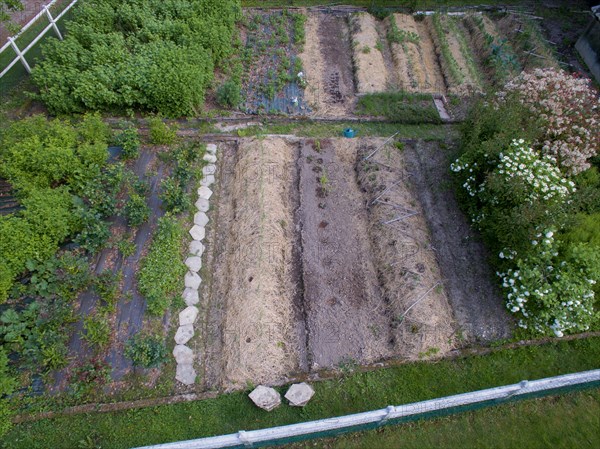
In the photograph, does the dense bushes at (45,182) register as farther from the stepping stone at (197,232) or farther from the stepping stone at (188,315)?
the stepping stone at (188,315)

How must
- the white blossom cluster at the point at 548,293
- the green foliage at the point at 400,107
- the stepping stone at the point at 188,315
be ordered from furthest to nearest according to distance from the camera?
the green foliage at the point at 400,107 → the stepping stone at the point at 188,315 → the white blossom cluster at the point at 548,293

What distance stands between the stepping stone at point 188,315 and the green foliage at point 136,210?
8.48 ft

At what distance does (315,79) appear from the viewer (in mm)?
13539

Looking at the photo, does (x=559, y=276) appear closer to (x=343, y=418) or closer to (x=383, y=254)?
(x=383, y=254)

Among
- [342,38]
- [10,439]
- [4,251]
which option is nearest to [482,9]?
[342,38]

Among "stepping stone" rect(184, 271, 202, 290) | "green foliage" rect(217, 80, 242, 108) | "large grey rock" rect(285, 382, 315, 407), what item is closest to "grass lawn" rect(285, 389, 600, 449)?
"large grey rock" rect(285, 382, 315, 407)

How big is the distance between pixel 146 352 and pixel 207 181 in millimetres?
4925

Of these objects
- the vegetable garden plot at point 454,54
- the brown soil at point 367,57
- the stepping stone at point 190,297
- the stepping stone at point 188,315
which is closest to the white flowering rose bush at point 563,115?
the vegetable garden plot at point 454,54

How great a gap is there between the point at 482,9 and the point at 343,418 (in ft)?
59.3

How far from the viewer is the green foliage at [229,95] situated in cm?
1201

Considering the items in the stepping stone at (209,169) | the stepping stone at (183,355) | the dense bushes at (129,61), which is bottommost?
the stepping stone at (183,355)

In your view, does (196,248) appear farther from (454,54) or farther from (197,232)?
(454,54)

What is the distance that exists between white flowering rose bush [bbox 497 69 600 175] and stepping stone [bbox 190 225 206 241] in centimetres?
821

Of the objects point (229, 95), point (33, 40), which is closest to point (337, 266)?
point (229, 95)
